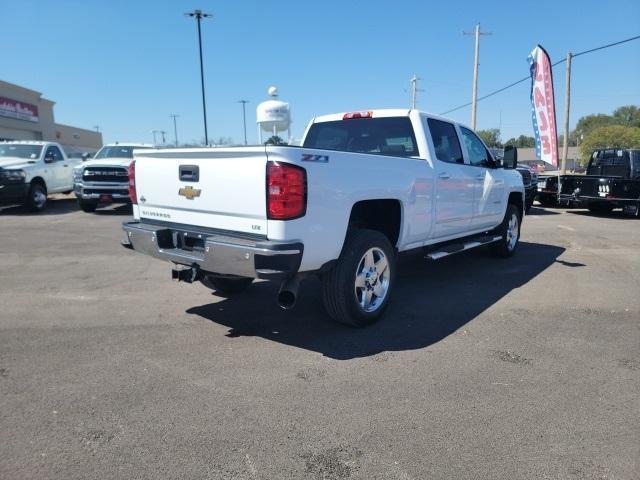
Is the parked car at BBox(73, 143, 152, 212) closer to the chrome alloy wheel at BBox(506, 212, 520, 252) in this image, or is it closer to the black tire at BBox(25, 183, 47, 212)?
the black tire at BBox(25, 183, 47, 212)

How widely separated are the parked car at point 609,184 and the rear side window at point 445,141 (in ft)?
32.8

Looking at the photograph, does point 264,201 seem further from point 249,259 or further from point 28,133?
point 28,133

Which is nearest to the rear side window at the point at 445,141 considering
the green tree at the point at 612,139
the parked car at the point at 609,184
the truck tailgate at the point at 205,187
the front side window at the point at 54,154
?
the truck tailgate at the point at 205,187

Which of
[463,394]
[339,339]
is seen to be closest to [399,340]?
[339,339]

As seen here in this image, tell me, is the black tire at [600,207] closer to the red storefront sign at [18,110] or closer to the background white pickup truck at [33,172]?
the background white pickup truck at [33,172]

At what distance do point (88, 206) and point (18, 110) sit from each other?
2734cm

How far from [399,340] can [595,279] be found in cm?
388

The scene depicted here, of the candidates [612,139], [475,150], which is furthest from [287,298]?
[612,139]

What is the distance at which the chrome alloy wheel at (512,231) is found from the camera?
26.2 feet

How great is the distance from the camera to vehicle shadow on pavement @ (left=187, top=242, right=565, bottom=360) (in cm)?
428

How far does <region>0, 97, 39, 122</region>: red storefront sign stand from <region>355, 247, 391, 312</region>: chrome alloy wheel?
36.7 m

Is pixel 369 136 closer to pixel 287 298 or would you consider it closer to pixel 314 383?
pixel 287 298

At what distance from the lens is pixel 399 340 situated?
430 cm

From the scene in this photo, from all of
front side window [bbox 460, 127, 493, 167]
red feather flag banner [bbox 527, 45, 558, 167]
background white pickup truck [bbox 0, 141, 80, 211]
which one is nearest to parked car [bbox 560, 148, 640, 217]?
red feather flag banner [bbox 527, 45, 558, 167]
